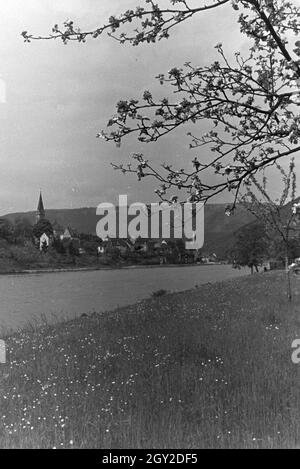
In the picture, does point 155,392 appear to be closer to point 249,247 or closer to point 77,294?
point 77,294

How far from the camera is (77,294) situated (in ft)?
176

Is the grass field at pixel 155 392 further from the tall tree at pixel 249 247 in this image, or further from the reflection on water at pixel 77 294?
the tall tree at pixel 249 247

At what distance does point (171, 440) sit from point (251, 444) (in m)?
0.96

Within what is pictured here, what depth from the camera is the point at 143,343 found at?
34.9 ft

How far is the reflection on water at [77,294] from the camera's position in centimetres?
3559

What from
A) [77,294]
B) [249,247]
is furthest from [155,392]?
[249,247]

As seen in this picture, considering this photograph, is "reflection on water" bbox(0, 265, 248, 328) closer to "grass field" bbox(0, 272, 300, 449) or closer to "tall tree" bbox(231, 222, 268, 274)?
"tall tree" bbox(231, 222, 268, 274)

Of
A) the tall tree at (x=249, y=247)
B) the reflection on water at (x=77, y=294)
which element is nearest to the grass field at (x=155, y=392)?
the reflection on water at (x=77, y=294)

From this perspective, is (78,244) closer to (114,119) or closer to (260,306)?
(260,306)

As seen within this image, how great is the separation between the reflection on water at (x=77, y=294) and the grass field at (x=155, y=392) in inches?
587

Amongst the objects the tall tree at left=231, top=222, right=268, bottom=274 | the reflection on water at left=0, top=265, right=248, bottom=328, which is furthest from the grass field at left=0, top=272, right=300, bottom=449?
the tall tree at left=231, top=222, right=268, bottom=274

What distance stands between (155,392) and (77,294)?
47489mm

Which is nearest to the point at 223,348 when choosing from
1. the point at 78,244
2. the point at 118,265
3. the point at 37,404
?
the point at 37,404

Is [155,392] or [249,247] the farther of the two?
[249,247]
